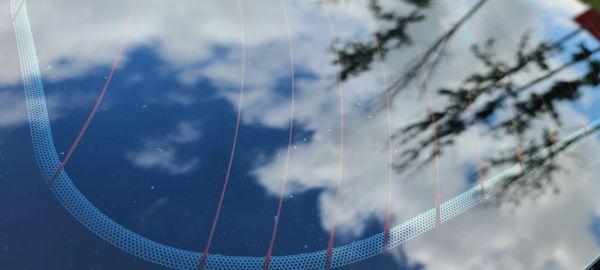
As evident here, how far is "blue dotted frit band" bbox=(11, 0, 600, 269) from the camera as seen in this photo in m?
1.97

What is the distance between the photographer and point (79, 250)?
6.31 ft

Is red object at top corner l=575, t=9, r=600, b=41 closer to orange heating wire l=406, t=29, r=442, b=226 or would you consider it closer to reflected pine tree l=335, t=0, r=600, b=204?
reflected pine tree l=335, t=0, r=600, b=204

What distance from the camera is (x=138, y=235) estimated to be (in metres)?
1.98

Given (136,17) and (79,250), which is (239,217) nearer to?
(79,250)

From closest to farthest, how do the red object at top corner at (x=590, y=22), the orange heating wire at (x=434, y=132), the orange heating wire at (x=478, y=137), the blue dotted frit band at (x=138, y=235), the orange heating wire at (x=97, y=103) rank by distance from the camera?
the blue dotted frit band at (x=138, y=235)
the orange heating wire at (x=97, y=103)
the orange heating wire at (x=434, y=132)
the orange heating wire at (x=478, y=137)
the red object at top corner at (x=590, y=22)

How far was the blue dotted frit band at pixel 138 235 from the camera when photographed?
1.97 meters

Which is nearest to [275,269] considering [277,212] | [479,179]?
[277,212]

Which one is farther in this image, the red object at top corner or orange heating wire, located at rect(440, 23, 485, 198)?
the red object at top corner

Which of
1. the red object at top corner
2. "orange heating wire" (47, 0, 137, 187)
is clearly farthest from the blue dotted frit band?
the red object at top corner

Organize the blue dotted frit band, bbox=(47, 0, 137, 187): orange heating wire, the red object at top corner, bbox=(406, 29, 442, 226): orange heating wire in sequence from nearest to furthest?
the blue dotted frit band < bbox=(47, 0, 137, 187): orange heating wire < bbox=(406, 29, 442, 226): orange heating wire < the red object at top corner

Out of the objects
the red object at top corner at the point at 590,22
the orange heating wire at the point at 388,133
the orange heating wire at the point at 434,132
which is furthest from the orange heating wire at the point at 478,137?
the red object at top corner at the point at 590,22

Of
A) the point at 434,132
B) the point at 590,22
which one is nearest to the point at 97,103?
the point at 434,132

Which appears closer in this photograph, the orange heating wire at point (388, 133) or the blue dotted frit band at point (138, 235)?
the blue dotted frit band at point (138, 235)

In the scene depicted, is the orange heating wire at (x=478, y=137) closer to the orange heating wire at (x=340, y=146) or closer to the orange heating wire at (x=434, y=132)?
the orange heating wire at (x=434, y=132)
